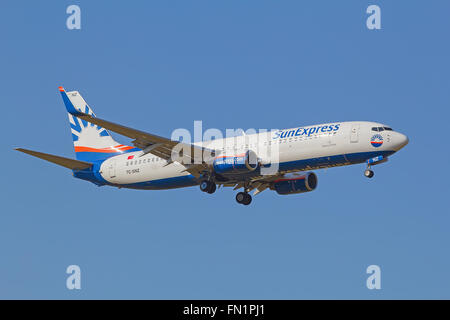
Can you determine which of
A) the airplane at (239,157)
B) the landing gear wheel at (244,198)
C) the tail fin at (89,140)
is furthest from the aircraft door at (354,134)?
the tail fin at (89,140)

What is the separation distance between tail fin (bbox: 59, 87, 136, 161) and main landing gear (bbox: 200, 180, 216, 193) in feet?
32.8

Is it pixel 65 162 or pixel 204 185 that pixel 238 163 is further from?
pixel 65 162

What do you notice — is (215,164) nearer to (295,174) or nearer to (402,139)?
(295,174)

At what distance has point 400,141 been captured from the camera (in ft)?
175

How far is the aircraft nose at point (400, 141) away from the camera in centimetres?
5328

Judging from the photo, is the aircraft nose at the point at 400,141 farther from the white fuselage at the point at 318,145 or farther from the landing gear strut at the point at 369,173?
the landing gear strut at the point at 369,173

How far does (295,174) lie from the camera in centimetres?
6178

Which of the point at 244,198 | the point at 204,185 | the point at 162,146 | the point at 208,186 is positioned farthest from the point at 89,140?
the point at 244,198

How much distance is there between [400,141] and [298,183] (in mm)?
10840

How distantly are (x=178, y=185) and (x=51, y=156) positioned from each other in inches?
404

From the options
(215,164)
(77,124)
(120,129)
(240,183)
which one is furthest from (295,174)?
(77,124)

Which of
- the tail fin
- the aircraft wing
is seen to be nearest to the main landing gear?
the aircraft wing

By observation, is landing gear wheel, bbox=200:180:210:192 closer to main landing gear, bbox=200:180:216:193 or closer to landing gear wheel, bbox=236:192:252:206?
main landing gear, bbox=200:180:216:193

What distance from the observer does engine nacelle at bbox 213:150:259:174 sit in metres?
54.8
